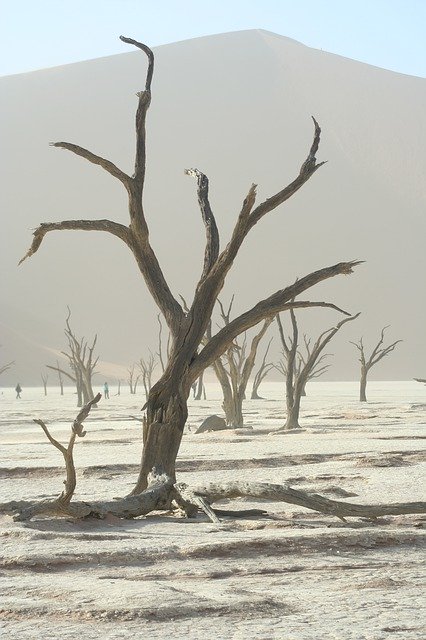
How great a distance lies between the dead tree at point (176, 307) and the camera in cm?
742

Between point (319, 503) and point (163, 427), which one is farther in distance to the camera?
point (163, 427)

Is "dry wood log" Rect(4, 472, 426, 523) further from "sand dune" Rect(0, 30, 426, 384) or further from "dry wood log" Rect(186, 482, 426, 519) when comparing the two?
"sand dune" Rect(0, 30, 426, 384)

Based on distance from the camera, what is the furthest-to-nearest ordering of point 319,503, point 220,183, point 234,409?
point 220,183 → point 234,409 → point 319,503

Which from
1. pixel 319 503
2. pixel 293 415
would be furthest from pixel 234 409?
pixel 319 503

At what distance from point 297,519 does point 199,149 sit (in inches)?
4110

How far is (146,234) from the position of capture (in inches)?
307

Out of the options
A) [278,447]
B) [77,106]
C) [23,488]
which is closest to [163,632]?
[23,488]

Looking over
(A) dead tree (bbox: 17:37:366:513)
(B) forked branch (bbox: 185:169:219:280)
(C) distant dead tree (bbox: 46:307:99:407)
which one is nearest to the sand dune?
(C) distant dead tree (bbox: 46:307:99:407)

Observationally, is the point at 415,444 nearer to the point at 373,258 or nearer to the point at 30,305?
the point at 30,305

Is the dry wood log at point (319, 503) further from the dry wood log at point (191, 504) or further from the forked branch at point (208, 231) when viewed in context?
the forked branch at point (208, 231)

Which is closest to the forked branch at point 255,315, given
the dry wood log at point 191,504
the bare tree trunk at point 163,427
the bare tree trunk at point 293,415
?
the bare tree trunk at point 163,427

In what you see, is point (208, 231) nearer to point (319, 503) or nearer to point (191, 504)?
point (191, 504)

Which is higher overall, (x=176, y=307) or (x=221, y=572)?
(x=176, y=307)

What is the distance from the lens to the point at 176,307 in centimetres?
777
